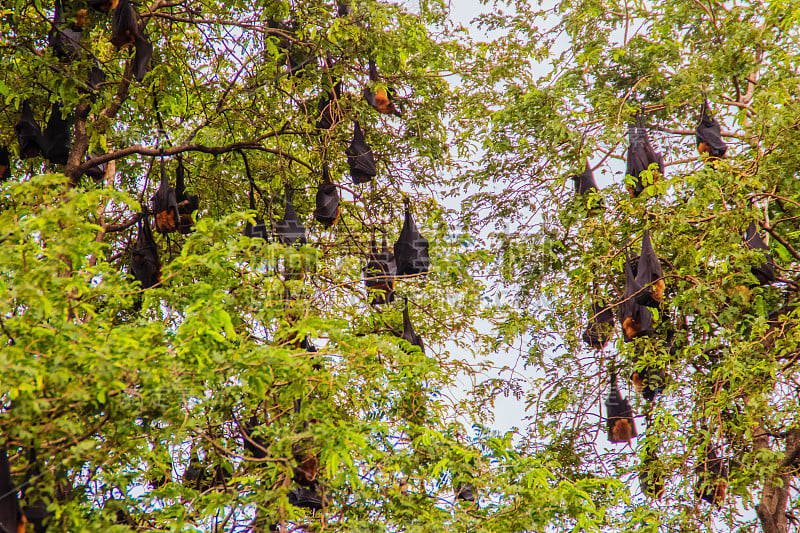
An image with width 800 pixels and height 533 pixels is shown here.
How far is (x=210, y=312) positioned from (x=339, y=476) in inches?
45.0

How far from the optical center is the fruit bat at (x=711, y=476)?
221 inches

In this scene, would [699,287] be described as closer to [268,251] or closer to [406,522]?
[406,522]

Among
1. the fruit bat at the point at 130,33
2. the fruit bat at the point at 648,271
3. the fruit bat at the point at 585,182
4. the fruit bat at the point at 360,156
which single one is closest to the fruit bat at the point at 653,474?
the fruit bat at the point at 648,271

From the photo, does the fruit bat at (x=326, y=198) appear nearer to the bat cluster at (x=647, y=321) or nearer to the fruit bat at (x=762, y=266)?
the bat cluster at (x=647, y=321)

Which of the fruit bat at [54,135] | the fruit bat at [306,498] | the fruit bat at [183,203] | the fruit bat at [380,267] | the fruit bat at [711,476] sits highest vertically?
the fruit bat at [54,135]

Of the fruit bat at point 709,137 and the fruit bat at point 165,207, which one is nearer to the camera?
the fruit bat at point 165,207

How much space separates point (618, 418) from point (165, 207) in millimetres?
5425

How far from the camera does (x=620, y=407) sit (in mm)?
7641

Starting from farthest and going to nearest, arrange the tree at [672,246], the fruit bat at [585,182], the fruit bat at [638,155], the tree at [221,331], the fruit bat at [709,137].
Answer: the fruit bat at [585,182]
the fruit bat at [709,137]
the fruit bat at [638,155]
the tree at [672,246]
the tree at [221,331]

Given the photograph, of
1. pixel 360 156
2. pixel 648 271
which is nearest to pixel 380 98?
pixel 360 156

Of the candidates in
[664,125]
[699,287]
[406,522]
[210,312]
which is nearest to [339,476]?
[406,522]

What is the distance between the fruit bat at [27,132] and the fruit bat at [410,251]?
12.4ft

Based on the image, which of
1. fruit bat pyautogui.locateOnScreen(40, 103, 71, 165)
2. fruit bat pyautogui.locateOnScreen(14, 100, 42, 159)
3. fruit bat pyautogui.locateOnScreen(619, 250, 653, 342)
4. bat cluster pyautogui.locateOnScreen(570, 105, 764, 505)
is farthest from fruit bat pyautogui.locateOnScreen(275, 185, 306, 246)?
fruit bat pyautogui.locateOnScreen(619, 250, 653, 342)

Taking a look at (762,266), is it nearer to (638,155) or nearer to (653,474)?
(638,155)
